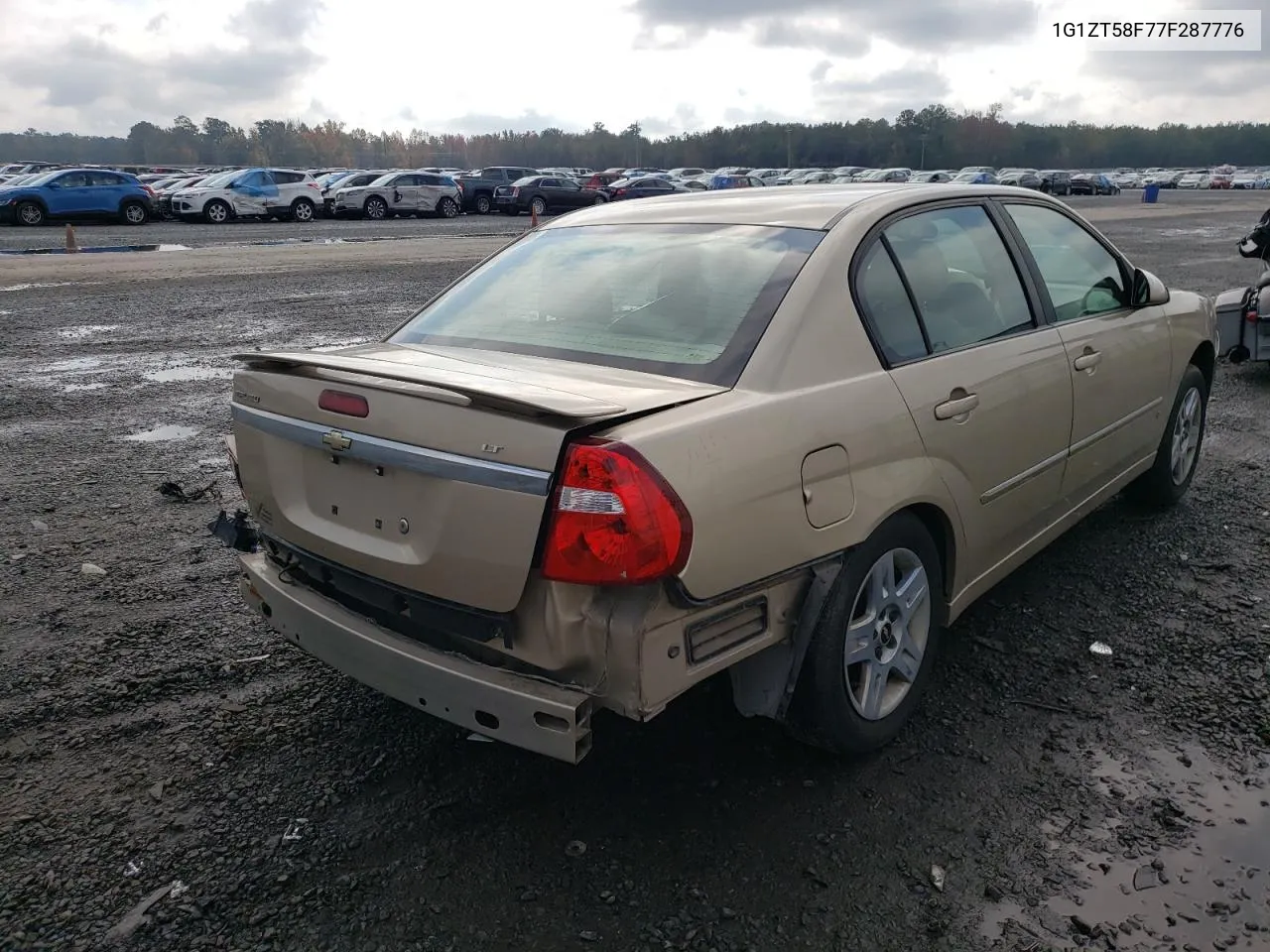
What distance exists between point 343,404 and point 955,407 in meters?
1.91

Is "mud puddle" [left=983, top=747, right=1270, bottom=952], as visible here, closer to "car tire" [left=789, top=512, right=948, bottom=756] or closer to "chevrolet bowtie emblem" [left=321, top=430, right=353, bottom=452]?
"car tire" [left=789, top=512, right=948, bottom=756]

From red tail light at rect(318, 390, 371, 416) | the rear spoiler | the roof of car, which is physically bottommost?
red tail light at rect(318, 390, 371, 416)

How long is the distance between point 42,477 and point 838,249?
17.0 feet

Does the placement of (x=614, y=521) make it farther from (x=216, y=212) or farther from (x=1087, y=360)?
(x=216, y=212)

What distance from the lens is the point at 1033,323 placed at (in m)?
3.96

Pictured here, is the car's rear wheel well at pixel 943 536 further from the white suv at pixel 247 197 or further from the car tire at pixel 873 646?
the white suv at pixel 247 197

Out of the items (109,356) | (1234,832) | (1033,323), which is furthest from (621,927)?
(109,356)

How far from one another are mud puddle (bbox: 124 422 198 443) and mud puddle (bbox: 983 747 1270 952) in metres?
6.15

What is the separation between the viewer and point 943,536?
339 centimetres

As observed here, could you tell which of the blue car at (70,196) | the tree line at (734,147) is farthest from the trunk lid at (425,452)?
the tree line at (734,147)

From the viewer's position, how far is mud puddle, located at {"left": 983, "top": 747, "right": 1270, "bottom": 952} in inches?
98.0

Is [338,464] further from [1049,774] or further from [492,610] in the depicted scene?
[1049,774]

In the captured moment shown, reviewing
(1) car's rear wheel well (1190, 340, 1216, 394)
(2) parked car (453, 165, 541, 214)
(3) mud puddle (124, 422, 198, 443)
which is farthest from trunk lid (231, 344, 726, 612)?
(2) parked car (453, 165, 541, 214)

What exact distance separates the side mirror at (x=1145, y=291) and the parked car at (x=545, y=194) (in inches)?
1281
